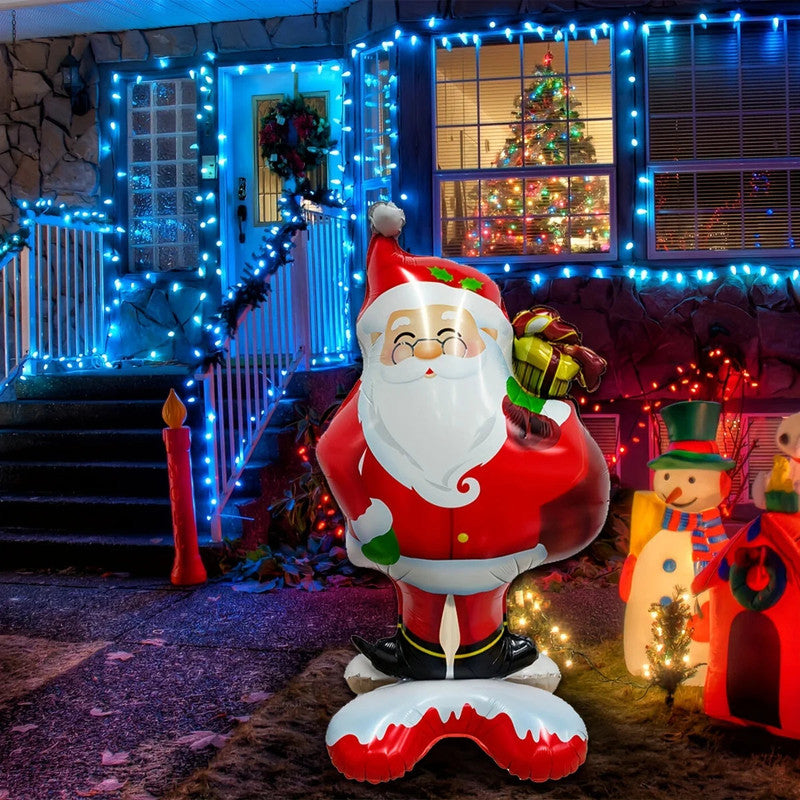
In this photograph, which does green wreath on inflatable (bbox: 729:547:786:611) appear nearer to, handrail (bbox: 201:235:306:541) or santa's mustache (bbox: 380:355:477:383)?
santa's mustache (bbox: 380:355:477:383)

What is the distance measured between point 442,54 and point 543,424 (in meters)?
5.22

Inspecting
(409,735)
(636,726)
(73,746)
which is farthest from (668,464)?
(73,746)

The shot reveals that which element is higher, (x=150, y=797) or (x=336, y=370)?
(x=336, y=370)

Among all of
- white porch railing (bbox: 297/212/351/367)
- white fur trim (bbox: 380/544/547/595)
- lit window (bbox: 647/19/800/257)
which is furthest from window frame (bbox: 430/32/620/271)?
white fur trim (bbox: 380/544/547/595)

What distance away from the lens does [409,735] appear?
8.33 feet

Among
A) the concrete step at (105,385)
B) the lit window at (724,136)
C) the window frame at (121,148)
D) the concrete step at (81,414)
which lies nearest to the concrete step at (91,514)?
the concrete step at (81,414)

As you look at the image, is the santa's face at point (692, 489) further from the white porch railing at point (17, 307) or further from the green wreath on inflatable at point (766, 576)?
the white porch railing at point (17, 307)

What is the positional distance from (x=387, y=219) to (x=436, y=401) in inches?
26.3

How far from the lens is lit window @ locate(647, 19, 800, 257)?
6703mm

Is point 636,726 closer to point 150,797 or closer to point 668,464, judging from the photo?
point 668,464

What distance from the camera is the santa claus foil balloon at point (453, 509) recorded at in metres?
2.54

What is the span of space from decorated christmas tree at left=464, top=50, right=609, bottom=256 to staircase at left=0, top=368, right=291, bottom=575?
7.44ft

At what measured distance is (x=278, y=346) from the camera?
239 inches

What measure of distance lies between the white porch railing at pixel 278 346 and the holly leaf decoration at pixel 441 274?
2867 mm
